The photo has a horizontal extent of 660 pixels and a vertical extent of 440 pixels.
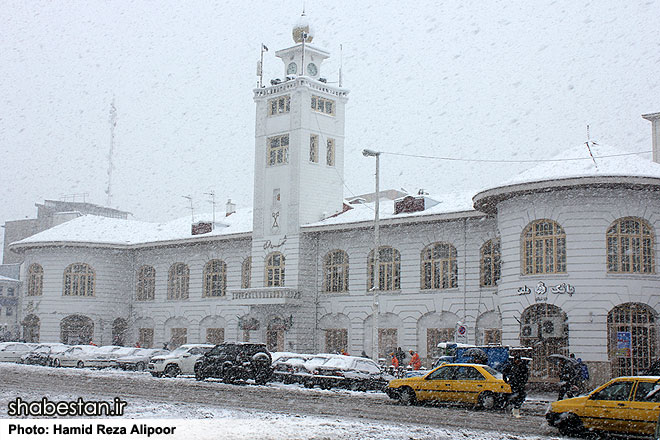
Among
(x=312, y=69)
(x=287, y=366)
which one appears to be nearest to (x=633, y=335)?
(x=287, y=366)

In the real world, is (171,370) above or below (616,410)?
below

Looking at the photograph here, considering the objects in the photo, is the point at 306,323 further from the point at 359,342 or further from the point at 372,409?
the point at 372,409


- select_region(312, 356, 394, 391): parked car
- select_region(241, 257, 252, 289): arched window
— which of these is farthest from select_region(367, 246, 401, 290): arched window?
select_region(312, 356, 394, 391): parked car

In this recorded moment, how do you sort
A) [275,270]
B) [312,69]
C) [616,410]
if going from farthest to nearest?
1. [312,69]
2. [275,270]
3. [616,410]

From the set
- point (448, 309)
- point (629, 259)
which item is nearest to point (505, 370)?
point (629, 259)

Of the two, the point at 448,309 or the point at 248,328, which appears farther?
the point at 248,328

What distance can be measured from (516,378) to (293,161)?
26086mm

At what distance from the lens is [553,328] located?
34.5m

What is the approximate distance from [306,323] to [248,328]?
149 inches

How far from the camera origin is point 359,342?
45.6m

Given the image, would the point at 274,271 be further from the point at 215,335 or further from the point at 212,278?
the point at 215,335

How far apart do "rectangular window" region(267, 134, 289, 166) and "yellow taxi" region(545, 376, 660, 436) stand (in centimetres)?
3190

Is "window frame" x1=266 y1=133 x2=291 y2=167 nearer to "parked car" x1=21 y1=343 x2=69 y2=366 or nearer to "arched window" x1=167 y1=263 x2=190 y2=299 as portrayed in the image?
"arched window" x1=167 y1=263 x2=190 y2=299

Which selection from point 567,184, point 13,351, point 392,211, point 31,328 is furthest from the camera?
point 31,328
